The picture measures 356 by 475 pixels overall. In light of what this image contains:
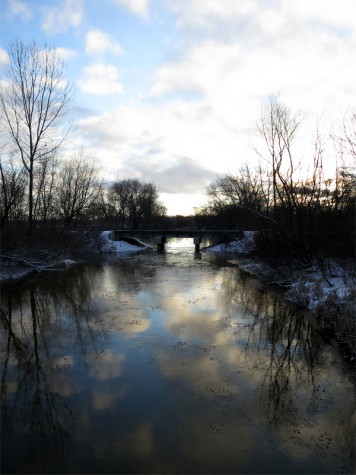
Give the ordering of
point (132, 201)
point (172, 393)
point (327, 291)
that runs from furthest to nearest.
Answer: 1. point (132, 201)
2. point (327, 291)
3. point (172, 393)

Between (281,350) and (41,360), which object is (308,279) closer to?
(281,350)

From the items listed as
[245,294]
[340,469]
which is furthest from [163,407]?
[245,294]

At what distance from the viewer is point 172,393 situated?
700 cm

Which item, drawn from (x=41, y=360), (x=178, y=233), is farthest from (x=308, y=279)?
(x=178, y=233)

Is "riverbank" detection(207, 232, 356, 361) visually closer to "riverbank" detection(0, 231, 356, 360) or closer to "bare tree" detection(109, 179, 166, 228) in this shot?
"riverbank" detection(0, 231, 356, 360)

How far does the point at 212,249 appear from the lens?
2243 inches

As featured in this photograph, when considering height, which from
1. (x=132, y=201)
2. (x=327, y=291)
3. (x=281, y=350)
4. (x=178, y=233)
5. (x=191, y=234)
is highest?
(x=132, y=201)

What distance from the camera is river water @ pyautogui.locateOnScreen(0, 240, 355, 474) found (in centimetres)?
509

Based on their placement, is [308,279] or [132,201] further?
[132,201]

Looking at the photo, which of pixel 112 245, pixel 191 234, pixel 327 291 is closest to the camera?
pixel 327 291

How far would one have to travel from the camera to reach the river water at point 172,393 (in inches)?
200

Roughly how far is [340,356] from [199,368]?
3620mm

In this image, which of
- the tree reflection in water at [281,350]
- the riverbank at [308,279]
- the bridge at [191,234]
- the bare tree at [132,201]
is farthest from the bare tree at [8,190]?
the bare tree at [132,201]

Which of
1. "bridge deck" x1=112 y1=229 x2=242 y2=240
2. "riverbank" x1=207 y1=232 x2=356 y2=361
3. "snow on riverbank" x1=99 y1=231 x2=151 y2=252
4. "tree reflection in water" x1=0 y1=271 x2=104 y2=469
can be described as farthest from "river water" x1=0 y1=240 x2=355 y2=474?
"bridge deck" x1=112 y1=229 x2=242 y2=240
